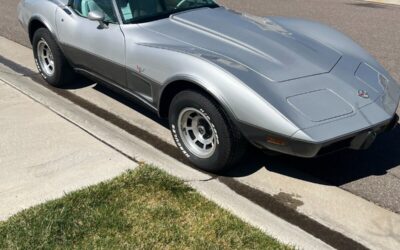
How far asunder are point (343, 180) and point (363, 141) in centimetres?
54

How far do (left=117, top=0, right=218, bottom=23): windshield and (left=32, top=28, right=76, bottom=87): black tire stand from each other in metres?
1.21

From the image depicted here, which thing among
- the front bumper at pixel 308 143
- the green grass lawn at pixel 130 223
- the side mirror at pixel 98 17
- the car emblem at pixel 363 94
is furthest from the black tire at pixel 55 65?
the car emblem at pixel 363 94

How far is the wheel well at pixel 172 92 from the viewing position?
152 inches

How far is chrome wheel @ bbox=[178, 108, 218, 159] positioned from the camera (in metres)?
4.00

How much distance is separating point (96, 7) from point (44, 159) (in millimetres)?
1715

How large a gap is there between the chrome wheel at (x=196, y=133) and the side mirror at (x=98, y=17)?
50.7 inches

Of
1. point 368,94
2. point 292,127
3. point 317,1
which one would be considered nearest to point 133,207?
point 292,127

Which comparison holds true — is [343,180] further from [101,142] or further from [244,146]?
[101,142]

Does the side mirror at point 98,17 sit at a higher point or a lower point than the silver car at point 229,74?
higher

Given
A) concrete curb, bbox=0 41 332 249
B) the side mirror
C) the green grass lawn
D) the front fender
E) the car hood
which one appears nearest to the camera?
the green grass lawn

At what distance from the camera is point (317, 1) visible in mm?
13539

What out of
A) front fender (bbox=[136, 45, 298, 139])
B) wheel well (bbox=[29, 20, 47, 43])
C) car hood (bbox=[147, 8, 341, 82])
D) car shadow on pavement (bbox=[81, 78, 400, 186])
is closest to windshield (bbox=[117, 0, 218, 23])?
car hood (bbox=[147, 8, 341, 82])

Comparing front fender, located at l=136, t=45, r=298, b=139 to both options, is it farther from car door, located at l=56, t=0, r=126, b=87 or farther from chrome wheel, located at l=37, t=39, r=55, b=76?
chrome wheel, located at l=37, t=39, r=55, b=76

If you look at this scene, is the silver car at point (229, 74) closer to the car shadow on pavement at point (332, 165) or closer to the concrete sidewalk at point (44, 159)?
the car shadow on pavement at point (332, 165)
